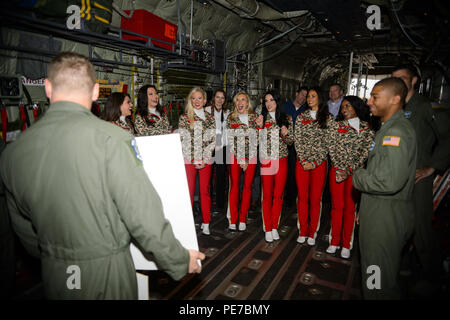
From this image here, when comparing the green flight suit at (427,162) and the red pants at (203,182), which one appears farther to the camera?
the red pants at (203,182)

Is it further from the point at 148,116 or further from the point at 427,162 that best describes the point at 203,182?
the point at 427,162

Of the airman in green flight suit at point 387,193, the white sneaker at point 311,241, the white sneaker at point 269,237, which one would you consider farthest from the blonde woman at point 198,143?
the airman in green flight suit at point 387,193

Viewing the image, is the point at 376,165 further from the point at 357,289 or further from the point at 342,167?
the point at 357,289

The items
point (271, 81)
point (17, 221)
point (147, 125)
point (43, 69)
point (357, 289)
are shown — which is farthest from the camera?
point (271, 81)

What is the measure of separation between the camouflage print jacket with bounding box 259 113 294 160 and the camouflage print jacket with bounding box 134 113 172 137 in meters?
1.24

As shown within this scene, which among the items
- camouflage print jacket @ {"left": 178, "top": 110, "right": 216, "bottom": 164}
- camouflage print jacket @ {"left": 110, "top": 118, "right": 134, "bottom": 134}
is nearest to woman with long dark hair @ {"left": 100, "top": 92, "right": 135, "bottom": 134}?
camouflage print jacket @ {"left": 110, "top": 118, "right": 134, "bottom": 134}

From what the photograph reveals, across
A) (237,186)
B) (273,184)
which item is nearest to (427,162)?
(273,184)

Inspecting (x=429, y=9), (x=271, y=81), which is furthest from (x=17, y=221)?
(x=271, y=81)

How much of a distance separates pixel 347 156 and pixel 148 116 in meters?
2.34

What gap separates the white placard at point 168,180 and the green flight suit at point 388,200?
1208 mm

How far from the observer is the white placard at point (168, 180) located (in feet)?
4.51

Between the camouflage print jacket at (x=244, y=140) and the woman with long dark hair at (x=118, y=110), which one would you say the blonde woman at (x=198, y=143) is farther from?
the woman with long dark hair at (x=118, y=110)
